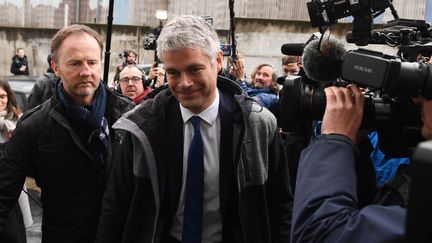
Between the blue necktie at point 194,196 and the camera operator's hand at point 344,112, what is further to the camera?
the blue necktie at point 194,196

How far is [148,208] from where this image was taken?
6.67ft

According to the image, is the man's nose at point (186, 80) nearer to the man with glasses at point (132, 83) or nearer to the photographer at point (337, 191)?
the photographer at point (337, 191)

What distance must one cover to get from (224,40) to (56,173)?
10618mm

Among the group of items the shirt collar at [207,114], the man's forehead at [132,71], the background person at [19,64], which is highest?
the shirt collar at [207,114]

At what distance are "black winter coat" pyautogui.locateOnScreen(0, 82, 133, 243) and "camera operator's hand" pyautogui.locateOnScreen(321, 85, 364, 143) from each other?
1.26m

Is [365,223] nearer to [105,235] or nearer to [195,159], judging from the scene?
[195,159]

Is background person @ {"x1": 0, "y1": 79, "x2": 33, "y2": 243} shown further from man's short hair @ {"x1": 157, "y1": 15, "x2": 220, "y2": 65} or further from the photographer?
the photographer

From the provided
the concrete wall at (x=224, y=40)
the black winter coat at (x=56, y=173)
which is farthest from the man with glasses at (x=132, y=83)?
the concrete wall at (x=224, y=40)

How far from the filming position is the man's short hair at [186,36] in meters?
1.95

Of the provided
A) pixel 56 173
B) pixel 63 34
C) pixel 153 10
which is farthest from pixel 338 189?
pixel 153 10

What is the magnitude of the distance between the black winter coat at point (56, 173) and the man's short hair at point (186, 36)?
635 millimetres

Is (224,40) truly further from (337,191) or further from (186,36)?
(337,191)

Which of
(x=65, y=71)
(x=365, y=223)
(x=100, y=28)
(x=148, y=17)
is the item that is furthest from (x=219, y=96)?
(x=148, y=17)

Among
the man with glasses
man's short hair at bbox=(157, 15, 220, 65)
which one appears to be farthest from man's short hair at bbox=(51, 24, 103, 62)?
the man with glasses
